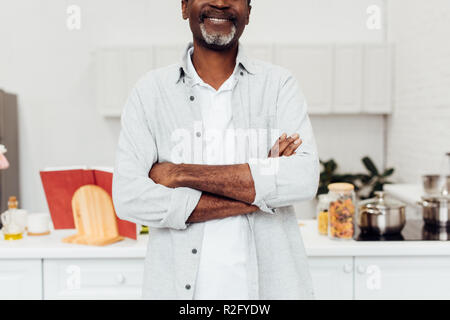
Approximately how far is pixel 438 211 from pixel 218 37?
136 centimetres

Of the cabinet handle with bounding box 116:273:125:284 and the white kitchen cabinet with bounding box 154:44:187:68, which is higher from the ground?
the white kitchen cabinet with bounding box 154:44:187:68

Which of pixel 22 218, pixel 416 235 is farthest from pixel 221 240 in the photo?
pixel 22 218

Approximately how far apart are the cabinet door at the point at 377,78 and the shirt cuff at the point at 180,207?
3470 mm

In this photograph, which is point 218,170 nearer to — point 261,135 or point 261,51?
point 261,135

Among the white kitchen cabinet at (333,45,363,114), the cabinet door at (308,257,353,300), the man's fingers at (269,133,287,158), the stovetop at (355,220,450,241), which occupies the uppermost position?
the white kitchen cabinet at (333,45,363,114)

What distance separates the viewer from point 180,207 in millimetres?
1188

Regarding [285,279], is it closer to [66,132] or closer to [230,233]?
[230,233]

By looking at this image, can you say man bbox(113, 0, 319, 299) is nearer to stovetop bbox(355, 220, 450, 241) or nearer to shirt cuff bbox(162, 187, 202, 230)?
shirt cuff bbox(162, 187, 202, 230)

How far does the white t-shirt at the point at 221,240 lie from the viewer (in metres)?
1.19

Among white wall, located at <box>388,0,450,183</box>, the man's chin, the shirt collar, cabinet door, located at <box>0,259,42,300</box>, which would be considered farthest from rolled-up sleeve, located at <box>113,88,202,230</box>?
white wall, located at <box>388,0,450,183</box>

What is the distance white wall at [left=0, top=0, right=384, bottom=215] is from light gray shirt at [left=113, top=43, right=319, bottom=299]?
3.46 m

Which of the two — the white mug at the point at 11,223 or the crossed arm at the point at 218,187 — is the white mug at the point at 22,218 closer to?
the white mug at the point at 11,223

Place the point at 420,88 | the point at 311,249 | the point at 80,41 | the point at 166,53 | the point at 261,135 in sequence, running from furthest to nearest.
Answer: the point at 80,41
the point at 166,53
the point at 420,88
the point at 311,249
the point at 261,135

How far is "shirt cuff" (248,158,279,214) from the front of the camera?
1.18 metres
